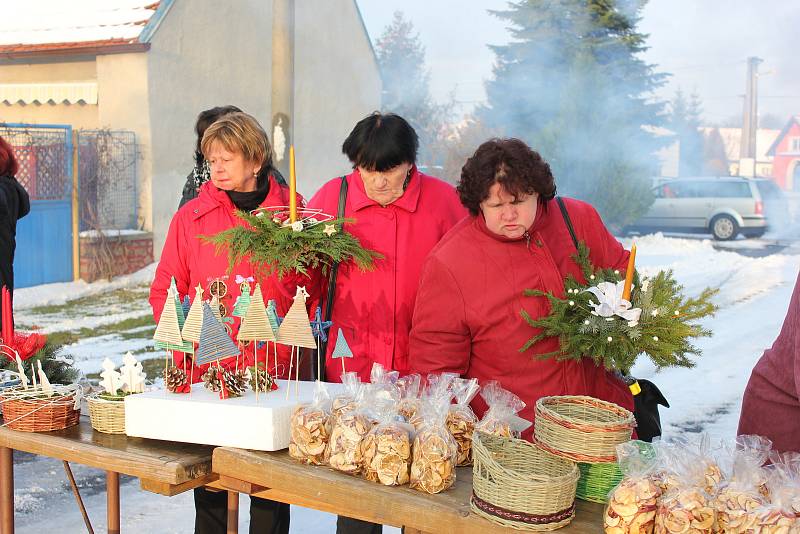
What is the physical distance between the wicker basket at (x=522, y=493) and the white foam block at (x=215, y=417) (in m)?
0.59

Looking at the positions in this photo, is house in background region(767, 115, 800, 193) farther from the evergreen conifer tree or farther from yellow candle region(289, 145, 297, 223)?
yellow candle region(289, 145, 297, 223)

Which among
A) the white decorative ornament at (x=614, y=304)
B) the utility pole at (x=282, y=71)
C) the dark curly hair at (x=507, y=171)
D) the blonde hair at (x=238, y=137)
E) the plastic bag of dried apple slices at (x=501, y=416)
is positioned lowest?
the plastic bag of dried apple slices at (x=501, y=416)

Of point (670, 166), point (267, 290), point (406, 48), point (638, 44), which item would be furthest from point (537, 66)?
point (267, 290)

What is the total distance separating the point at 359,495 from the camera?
2059 millimetres

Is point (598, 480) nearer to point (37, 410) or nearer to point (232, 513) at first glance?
point (232, 513)

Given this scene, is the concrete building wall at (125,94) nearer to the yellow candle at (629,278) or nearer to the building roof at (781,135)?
the yellow candle at (629,278)

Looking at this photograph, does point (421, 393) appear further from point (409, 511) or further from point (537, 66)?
point (537, 66)

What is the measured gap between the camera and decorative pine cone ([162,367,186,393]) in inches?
96.3

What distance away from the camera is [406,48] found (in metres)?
29.1

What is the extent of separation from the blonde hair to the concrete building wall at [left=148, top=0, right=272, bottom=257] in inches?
354

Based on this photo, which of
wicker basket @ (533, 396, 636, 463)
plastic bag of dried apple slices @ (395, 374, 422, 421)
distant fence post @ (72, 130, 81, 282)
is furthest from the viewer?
distant fence post @ (72, 130, 81, 282)

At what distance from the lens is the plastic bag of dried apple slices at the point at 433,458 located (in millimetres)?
2037

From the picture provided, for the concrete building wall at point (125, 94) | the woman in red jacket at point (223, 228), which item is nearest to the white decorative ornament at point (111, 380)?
the woman in red jacket at point (223, 228)

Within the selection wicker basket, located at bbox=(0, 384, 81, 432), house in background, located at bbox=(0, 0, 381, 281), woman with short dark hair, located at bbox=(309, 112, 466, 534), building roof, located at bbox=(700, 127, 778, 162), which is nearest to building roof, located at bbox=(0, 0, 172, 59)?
house in background, located at bbox=(0, 0, 381, 281)
